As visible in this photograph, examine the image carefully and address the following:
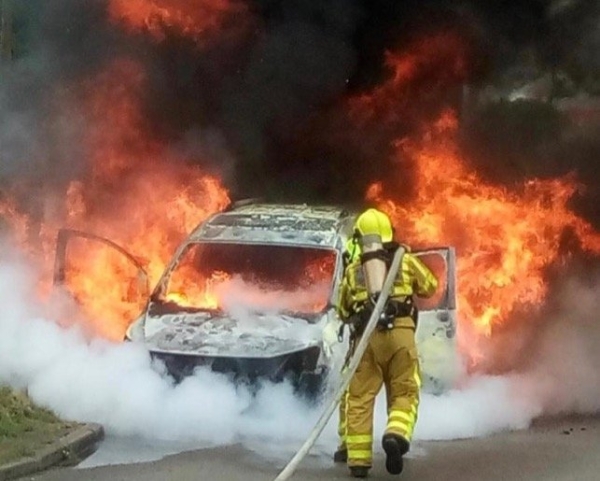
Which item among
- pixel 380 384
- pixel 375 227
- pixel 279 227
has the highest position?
pixel 279 227

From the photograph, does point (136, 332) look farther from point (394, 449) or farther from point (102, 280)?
point (394, 449)

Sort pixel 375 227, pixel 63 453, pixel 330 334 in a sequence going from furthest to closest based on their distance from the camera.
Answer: pixel 330 334 < pixel 63 453 < pixel 375 227

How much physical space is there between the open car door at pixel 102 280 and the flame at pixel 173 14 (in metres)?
2.67

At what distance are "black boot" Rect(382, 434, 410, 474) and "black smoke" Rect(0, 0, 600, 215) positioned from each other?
7.02 meters

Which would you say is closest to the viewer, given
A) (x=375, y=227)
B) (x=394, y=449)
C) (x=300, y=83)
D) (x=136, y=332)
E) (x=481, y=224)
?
(x=394, y=449)

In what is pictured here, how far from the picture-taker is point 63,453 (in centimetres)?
941

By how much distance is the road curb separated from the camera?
8.86 metres

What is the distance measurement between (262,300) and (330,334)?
85 centimetres

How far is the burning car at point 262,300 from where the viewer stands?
33.8ft

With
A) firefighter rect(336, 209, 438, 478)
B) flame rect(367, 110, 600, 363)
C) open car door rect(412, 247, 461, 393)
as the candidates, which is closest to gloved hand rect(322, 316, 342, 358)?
open car door rect(412, 247, 461, 393)

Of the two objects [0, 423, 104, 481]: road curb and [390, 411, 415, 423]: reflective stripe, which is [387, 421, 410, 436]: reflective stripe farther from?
[0, 423, 104, 481]: road curb

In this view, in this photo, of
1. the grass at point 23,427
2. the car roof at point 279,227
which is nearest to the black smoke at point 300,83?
the car roof at point 279,227

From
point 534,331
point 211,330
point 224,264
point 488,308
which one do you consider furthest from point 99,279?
point 534,331

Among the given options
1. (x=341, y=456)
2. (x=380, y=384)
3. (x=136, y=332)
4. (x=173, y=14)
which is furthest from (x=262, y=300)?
(x=173, y=14)
